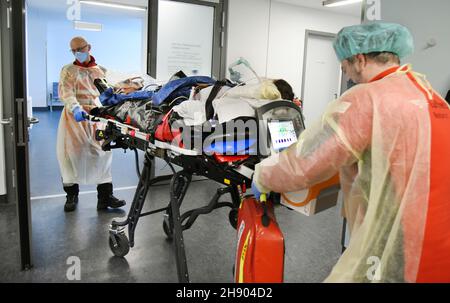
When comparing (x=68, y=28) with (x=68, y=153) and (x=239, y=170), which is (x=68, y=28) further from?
(x=239, y=170)

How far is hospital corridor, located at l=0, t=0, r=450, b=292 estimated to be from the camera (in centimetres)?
118

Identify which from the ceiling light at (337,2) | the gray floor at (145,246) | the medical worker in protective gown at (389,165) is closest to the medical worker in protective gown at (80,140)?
the gray floor at (145,246)

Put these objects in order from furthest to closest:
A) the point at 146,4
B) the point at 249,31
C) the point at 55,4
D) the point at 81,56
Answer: the point at 55,4 → the point at 146,4 → the point at 249,31 → the point at 81,56

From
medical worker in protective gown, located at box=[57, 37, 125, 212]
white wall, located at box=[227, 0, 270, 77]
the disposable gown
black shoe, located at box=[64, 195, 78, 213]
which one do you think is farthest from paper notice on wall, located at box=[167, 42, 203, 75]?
the disposable gown

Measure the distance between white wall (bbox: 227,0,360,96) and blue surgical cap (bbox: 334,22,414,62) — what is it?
11.4ft

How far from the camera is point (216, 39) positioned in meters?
4.54

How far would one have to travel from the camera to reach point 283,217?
3.56 metres

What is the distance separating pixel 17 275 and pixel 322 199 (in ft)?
6.55

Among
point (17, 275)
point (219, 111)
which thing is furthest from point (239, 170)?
point (17, 275)

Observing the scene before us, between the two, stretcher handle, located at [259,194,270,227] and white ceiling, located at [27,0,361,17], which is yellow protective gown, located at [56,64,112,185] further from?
white ceiling, located at [27,0,361,17]

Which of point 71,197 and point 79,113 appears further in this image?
point 71,197

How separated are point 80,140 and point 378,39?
9.53ft

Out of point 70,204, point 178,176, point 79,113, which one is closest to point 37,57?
point 70,204

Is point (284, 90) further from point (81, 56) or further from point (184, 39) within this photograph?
point (184, 39)
